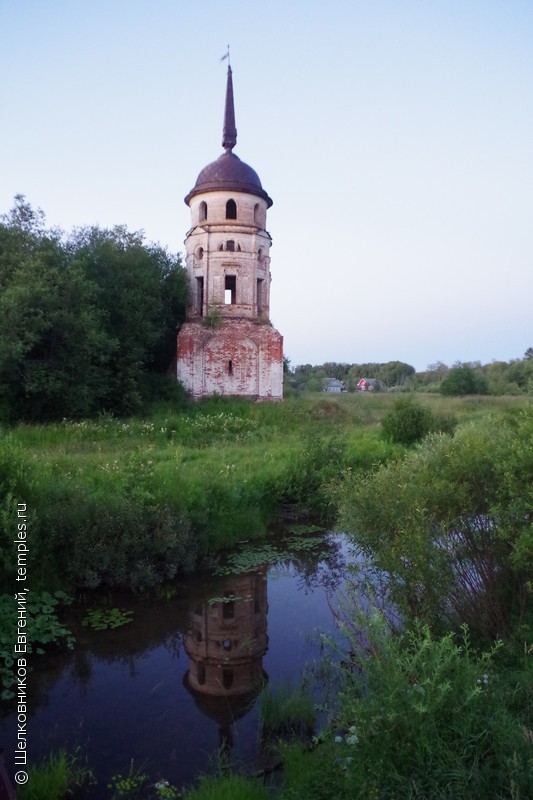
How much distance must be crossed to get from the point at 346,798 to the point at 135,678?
358cm

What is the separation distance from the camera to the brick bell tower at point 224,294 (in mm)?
22281

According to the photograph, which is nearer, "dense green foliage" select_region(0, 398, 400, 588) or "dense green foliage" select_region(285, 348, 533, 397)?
"dense green foliage" select_region(0, 398, 400, 588)

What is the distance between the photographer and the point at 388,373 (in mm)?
98750

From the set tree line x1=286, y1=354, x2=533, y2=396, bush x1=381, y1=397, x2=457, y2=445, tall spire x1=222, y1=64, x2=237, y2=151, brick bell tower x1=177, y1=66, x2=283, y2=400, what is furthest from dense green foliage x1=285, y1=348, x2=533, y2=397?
tall spire x1=222, y1=64, x2=237, y2=151

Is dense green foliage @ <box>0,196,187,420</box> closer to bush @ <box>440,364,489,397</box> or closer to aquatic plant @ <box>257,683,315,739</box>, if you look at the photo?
aquatic plant @ <box>257,683,315,739</box>

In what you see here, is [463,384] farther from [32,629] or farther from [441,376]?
[441,376]

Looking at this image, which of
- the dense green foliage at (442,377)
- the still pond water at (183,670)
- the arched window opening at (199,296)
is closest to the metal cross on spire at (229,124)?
the arched window opening at (199,296)

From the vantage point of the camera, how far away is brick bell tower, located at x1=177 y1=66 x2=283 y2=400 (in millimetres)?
22281

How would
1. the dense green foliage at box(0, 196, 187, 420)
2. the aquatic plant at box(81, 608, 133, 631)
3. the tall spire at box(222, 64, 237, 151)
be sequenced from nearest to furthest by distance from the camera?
the aquatic plant at box(81, 608, 133, 631) < the dense green foliage at box(0, 196, 187, 420) < the tall spire at box(222, 64, 237, 151)

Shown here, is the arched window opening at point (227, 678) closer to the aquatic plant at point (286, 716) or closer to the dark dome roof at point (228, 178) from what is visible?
the aquatic plant at point (286, 716)

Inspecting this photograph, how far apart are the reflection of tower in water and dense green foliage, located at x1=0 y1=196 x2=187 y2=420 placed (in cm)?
1062

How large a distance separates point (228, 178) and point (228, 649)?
66.2 feet

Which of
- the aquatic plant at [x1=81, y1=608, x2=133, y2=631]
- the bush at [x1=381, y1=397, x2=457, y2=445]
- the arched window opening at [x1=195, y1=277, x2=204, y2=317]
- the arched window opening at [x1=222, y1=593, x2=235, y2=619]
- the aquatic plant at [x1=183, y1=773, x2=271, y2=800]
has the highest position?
the arched window opening at [x1=195, y1=277, x2=204, y2=317]

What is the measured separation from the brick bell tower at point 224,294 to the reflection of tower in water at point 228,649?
13752 millimetres
